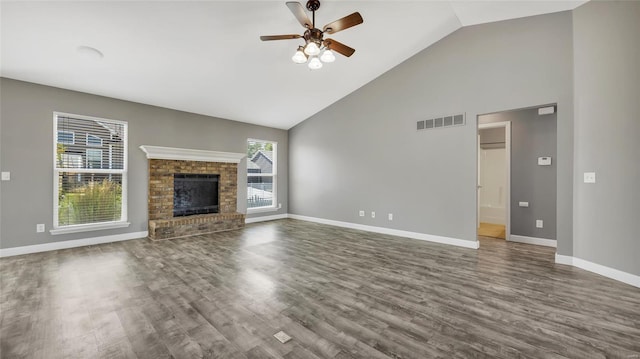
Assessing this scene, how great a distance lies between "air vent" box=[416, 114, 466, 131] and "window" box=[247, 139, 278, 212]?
3.98 m

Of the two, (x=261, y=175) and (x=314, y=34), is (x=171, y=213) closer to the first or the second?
(x=261, y=175)

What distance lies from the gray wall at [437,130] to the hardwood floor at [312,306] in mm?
1112

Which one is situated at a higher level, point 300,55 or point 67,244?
point 300,55

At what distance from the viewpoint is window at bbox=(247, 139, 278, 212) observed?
682cm

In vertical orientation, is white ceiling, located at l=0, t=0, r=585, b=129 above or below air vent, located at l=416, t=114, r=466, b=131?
above

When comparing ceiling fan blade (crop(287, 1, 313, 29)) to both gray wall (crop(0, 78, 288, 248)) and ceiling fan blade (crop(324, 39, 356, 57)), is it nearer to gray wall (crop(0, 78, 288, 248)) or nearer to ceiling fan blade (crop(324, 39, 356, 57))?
ceiling fan blade (crop(324, 39, 356, 57))

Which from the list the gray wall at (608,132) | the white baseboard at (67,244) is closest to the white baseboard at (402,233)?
the gray wall at (608,132)

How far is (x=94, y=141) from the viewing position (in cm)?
455

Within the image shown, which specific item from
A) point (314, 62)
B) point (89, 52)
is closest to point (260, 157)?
point (89, 52)

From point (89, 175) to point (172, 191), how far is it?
131cm

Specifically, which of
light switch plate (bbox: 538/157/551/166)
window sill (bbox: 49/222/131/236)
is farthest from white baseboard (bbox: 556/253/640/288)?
window sill (bbox: 49/222/131/236)

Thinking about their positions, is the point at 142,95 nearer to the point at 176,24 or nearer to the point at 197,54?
the point at 197,54

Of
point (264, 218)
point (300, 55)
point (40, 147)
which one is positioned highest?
point (300, 55)

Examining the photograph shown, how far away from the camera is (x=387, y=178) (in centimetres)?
534
